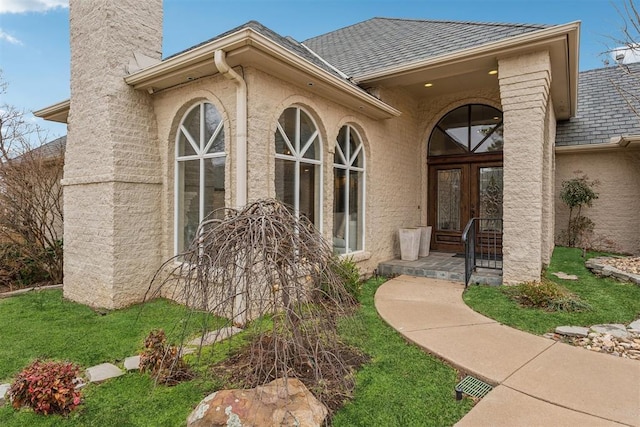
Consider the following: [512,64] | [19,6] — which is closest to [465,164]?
[512,64]

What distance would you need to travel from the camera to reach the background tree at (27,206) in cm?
746

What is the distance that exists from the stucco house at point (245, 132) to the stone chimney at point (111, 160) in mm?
22

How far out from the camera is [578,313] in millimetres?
4715

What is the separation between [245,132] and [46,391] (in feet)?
11.0

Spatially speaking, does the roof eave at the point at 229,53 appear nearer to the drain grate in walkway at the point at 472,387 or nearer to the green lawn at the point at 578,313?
the green lawn at the point at 578,313

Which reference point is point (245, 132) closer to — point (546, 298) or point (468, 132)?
point (546, 298)

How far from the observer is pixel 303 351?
3.00 metres

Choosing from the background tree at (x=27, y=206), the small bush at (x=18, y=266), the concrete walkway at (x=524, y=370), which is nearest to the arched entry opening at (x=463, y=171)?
the concrete walkway at (x=524, y=370)

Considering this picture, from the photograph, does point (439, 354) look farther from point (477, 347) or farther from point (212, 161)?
point (212, 161)

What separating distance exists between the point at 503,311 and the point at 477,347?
1.50 metres

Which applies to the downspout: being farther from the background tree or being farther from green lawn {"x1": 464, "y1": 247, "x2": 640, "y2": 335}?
the background tree

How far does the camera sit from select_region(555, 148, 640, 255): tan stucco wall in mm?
Result: 9633

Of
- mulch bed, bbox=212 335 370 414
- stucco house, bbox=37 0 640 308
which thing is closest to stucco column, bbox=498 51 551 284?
stucco house, bbox=37 0 640 308

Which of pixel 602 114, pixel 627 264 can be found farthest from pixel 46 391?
pixel 602 114
